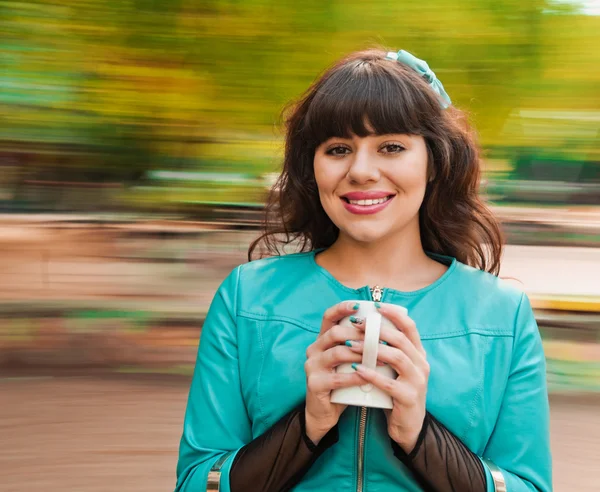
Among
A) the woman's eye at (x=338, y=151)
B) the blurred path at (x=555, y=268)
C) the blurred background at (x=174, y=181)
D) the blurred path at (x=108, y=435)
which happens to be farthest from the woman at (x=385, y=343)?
the blurred path at (x=555, y=268)

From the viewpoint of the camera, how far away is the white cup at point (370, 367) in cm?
143

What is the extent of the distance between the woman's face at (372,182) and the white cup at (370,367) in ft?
0.98

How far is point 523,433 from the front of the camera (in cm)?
167

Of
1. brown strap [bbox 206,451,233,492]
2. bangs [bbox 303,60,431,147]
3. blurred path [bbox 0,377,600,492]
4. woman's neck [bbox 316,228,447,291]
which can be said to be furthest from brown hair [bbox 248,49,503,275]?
blurred path [bbox 0,377,600,492]

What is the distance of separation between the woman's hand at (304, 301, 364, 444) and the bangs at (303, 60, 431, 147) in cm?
42

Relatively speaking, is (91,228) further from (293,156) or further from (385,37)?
(293,156)

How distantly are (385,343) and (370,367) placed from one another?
2.5 inches

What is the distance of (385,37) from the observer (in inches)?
154

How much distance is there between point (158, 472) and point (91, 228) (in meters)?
1.48

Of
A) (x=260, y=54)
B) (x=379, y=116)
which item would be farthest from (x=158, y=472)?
(x=379, y=116)

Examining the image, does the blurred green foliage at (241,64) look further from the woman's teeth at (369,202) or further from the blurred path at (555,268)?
the woman's teeth at (369,202)

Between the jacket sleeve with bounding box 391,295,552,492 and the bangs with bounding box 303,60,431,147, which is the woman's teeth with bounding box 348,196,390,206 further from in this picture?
the jacket sleeve with bounding box 391,295,552,492

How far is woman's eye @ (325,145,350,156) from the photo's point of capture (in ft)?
5.77

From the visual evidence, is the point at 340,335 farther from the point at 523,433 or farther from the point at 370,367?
the point at 523,433
